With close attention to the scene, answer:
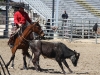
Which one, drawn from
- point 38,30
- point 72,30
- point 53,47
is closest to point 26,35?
point 38,30

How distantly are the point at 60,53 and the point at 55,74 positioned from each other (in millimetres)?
544

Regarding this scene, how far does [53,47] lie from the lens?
955 cm

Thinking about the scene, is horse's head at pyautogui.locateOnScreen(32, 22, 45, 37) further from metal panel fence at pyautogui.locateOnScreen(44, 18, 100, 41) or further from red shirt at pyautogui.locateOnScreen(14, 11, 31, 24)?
metal panel fence at pyautogui.locateOnScreen(44, 18, 100, 41)

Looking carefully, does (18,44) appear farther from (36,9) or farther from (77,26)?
(36,9)

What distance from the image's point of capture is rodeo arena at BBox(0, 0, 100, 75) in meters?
9.59

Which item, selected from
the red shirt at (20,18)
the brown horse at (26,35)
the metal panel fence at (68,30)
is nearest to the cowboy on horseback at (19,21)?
the red shirt at (20,18)

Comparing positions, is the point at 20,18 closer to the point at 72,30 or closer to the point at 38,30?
the point at 38,30

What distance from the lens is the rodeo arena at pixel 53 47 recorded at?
9593 millimetres

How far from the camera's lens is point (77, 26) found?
22.0m

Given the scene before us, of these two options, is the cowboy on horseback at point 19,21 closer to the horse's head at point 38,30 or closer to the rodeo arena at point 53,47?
the rodeo arena at point 53,47

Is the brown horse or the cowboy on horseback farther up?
the cowboy on horseback

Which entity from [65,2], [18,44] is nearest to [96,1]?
[65,2]

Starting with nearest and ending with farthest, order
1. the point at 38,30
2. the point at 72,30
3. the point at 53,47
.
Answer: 1. the point at 53,47
2. the point at 38,30
3. the point at 72,30

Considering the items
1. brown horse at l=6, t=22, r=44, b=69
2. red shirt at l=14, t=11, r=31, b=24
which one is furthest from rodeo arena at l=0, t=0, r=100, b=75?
red shirt at l=14, t=11, r=31, b=24
